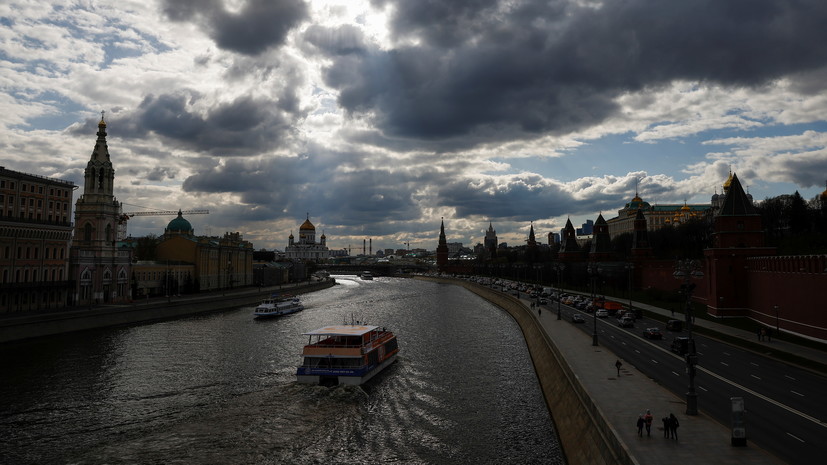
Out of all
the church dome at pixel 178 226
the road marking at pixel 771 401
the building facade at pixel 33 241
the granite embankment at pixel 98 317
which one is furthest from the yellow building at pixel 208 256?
the road marking at pixel 771 401

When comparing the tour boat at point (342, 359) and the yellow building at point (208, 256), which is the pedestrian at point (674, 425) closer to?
the tour boat at point (342, 359)

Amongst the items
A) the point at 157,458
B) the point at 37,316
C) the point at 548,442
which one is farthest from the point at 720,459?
the point at 37,316

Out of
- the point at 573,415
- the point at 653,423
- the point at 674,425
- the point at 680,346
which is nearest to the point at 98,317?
the point at 573,415

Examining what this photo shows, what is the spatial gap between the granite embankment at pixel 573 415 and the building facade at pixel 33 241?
61.9 meters

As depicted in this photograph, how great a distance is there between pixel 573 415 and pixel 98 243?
252ft

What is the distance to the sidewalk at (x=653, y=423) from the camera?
18.5 meters

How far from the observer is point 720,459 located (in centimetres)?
1827

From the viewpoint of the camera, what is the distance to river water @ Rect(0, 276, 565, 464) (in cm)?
2573

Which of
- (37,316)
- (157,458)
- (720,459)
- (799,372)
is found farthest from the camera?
(37,316)

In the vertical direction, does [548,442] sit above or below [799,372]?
below

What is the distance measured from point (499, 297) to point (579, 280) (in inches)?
1072

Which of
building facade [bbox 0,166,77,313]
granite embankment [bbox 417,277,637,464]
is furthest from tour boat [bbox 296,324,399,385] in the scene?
building facade [bbox 0,166,77,313]

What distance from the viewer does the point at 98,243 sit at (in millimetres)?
78812

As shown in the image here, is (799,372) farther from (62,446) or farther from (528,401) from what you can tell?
(62,446)
